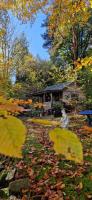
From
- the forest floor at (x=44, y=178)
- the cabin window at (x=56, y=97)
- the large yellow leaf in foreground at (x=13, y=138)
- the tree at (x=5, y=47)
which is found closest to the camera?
the large yellow leaf in foreground at (x=13, y=138)

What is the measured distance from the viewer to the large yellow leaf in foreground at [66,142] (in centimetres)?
75

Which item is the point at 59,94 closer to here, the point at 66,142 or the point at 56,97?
the point at 56,97

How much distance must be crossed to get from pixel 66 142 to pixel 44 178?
6.77 metres

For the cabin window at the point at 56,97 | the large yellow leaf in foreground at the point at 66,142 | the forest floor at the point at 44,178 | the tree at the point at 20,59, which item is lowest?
the cabin window at the point at 56,97

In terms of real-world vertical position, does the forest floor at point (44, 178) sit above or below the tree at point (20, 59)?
above

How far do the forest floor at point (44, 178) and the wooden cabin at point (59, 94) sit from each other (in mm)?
23182

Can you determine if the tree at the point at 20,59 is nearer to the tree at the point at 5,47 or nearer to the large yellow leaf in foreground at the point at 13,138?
the tree at the point at 5,47

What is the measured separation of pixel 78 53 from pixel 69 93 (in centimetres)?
769

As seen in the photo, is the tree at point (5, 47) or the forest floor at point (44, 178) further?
the tree at point (5, 47)

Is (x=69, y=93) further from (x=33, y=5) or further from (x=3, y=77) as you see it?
(x=33, y=5)

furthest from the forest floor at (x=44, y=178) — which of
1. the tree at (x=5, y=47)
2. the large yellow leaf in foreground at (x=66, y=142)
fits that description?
the tree at (x=5, y=47)

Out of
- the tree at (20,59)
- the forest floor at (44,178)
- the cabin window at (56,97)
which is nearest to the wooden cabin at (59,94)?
the cabin window at (56,97)

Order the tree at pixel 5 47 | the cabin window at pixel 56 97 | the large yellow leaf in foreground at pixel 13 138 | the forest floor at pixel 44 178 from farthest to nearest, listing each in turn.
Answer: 1. the cabin window at pixel 56 97
2. the tree at pixel 5 47
3. the forest floor at pixel 44 178
4. the large yellow leaf in foreground at pixel 13 138

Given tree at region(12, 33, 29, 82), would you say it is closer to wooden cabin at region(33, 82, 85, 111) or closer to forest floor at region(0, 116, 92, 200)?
wooden cabin at region(33, 82, 85, 111)
